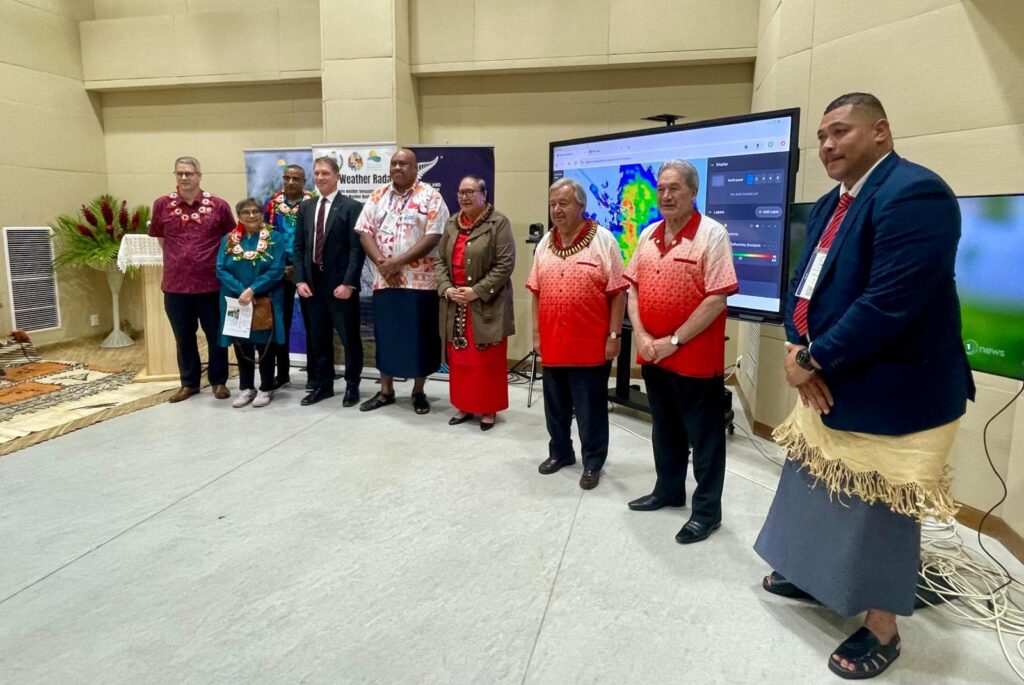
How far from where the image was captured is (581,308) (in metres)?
3.00

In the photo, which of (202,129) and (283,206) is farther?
(202,129)

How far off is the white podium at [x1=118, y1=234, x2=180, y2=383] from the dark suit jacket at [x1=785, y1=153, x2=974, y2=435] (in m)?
4.61

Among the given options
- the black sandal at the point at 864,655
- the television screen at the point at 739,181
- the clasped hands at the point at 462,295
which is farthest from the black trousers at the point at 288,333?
→ the black sandal at the point at 864,655

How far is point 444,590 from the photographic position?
2.26 metres

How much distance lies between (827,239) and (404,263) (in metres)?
2.78

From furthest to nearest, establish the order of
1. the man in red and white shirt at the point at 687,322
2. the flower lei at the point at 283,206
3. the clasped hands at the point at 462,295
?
the flower lei at the point at 283,206
the clasped hands at the point at 462,295
the man in red and white shirt at the point at 687,322

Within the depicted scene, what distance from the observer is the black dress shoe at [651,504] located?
290 centimetres

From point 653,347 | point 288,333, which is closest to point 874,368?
point 653,347

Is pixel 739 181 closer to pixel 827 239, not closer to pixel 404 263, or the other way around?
pixel 827 239

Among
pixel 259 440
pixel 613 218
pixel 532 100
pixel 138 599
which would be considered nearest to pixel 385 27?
pixel 532 100

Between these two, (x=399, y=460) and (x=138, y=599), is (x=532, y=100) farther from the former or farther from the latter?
(x=138, y=599)

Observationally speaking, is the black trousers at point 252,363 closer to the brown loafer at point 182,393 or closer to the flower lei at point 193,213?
the brown loafer at point 182,393

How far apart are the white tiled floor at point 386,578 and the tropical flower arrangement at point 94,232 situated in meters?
3.47

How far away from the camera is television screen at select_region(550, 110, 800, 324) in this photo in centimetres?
332
